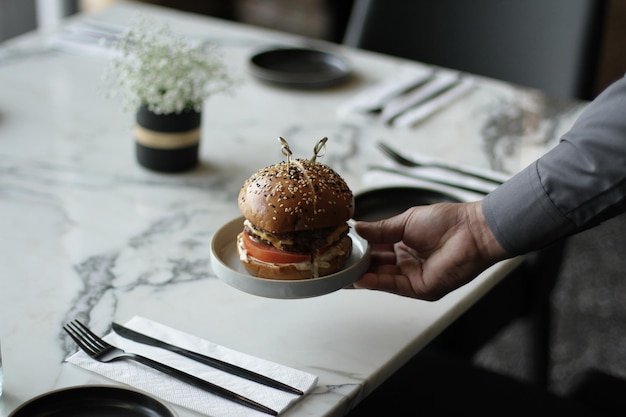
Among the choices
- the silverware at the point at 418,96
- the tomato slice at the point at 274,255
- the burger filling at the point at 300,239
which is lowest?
the silverware at the point at 418,96

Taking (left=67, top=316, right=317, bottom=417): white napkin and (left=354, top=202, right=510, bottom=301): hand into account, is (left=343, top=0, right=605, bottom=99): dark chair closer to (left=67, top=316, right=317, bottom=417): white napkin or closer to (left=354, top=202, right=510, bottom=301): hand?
(left=354, top=202, right=510, bottom=301): hand

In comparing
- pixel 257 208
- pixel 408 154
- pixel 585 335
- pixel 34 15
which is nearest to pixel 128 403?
pixel 257 208

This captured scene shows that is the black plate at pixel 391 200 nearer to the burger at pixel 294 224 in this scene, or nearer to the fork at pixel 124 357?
the burger at pixel 294 224

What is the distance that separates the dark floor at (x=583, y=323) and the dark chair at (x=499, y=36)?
511 mm

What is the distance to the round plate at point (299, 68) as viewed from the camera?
222 cm

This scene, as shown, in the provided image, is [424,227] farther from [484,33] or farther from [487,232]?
[484,33]

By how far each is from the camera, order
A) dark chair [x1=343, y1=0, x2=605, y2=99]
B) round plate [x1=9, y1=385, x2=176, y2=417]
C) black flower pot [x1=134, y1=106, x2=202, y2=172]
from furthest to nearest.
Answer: dark chair [x1=343, y1=0, x2=605, y2=99]
black flower pot [x1=134, y1=106, x2=202, y2=172]
round plate [x1=9, y1=385, x2=176, y2=417]

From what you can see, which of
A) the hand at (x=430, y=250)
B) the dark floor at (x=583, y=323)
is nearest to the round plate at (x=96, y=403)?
the hand at (x=430, y=250)

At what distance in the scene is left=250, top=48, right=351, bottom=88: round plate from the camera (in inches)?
87.3

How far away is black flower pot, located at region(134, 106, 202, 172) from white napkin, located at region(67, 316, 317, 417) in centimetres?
58

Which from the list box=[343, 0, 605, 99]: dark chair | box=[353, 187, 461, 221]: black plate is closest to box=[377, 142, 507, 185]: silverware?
box=[353, 187, 461, 221]: black plate

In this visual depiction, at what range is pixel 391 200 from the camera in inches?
65.2

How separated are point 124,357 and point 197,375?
0.36 feet

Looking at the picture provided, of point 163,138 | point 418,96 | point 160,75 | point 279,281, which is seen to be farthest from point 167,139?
point 418,96
